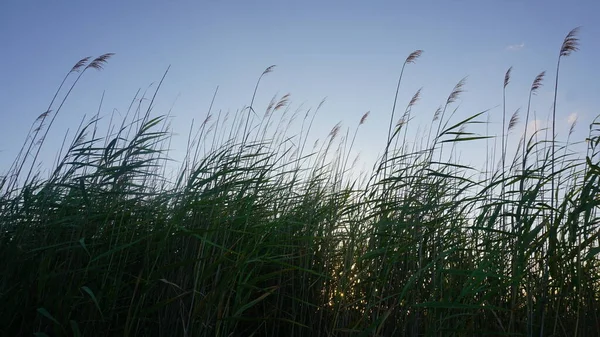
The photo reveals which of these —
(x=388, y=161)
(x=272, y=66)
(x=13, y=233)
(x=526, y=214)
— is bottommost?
(x=13, y=233)

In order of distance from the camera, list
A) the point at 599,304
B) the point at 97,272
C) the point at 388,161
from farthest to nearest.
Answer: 1. the point at 388,161
2. the point at 599,304
3. the point at 97,272

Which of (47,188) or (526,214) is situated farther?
(47,188)

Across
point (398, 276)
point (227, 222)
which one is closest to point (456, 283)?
point (398, 276)

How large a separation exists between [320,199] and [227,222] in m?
0.83

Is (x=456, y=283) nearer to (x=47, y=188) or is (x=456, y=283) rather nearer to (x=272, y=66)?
(x=272, y=66)

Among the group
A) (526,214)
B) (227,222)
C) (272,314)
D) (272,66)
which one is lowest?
(272,314)

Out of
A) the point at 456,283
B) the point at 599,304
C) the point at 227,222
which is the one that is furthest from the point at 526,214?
the point at 227,222

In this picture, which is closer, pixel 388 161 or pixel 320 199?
pixel 388 161

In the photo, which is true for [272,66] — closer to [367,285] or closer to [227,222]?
[227,222]

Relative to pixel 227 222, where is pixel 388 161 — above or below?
above

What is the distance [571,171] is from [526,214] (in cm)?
77

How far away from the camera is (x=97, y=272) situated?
7.27ft

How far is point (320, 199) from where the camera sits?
3057mm

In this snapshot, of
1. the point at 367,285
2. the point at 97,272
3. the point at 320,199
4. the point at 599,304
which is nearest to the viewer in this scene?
the point at 97,272
